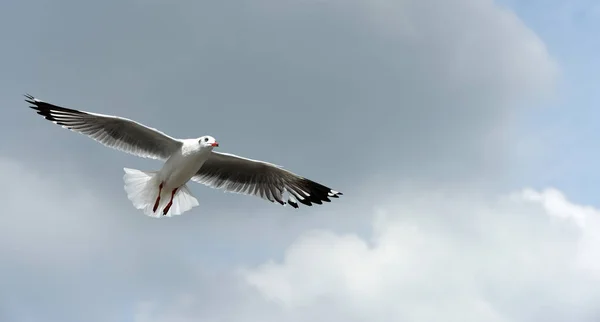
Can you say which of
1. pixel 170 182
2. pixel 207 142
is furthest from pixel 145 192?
pixel 207 142

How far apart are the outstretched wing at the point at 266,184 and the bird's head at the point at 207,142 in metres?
1.30

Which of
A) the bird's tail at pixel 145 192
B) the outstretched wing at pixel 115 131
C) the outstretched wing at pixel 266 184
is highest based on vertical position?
the outstretched wing at pixel 266 184

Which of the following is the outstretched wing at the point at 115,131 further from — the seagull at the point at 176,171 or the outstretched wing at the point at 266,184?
the outstretched wing at the point at 266,184

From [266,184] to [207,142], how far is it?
1.87 metres

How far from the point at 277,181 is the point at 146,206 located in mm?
2213

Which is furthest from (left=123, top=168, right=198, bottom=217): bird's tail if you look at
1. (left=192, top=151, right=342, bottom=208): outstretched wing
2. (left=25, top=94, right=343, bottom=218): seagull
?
(left=192, top=151, right=342, bottom=208): outstretched wing

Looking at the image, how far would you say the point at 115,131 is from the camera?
17562mm

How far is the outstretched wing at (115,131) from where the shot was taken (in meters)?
17.2

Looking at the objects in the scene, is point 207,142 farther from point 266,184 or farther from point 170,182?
point 266,184

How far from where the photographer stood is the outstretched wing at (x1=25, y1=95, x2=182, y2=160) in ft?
56.6

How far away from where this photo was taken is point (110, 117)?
17141mm

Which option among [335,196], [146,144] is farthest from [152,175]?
[335,196]

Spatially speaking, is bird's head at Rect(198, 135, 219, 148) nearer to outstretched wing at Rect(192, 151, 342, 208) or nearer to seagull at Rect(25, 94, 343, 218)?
seagull at Rect(25, 94, 343, 218)

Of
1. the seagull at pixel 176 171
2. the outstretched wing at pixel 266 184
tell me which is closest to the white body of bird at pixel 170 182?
the seagull at pixel 176 171
